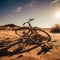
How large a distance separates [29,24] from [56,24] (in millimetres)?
10691

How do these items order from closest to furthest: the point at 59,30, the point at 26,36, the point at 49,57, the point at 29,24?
the point at 49,57 < the point at 29,24 < the point at 26,36 < the point at 59,30

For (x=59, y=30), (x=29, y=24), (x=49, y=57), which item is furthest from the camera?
(x=59, y=30)

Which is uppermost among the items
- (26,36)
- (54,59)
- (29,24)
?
(29,24)

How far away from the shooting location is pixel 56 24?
17188mm

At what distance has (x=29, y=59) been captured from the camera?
412 centimetres

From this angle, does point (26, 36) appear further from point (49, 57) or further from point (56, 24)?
point (56, 24)

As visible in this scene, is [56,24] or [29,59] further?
[56,24]

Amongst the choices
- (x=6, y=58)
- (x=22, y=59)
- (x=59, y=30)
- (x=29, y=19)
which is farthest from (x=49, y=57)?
(x=59, y=30)

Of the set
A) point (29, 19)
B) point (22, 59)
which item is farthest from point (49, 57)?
point (29, 19)

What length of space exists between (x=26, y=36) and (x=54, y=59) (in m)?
3.91

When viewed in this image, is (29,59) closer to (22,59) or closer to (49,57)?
(22,59)

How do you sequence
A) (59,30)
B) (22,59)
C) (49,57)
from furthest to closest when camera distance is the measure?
(59,30), (49,57), (22,59)

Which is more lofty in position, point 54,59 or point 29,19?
point 29,19

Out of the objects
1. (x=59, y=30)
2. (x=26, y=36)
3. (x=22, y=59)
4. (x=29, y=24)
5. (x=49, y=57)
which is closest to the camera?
(x=22, y=59)
